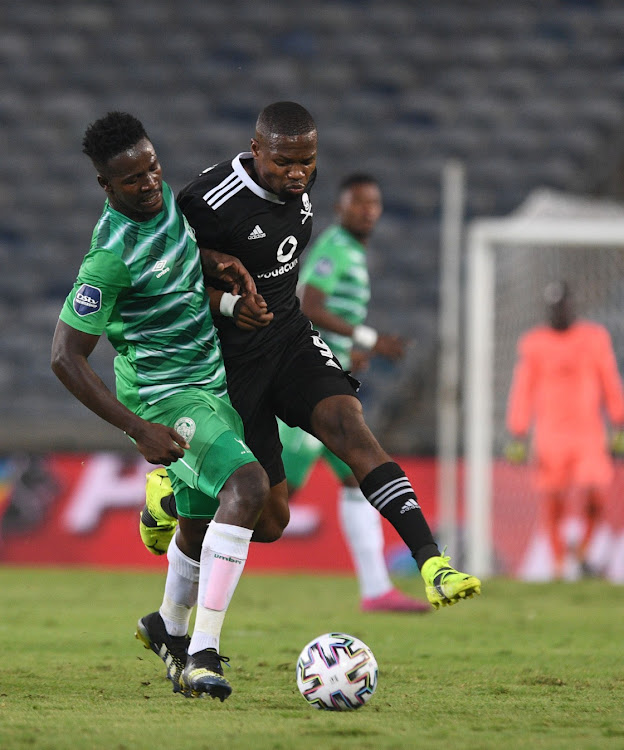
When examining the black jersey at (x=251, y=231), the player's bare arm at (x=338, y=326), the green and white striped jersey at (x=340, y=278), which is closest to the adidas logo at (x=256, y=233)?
the black jersey at (x=251, y=231)

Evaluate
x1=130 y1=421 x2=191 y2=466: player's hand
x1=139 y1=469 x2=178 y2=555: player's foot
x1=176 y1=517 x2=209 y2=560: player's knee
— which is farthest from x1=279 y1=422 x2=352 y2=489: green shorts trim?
x1=130 y1=421 x2=191 y2=466: player's hand

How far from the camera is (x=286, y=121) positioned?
4.23 m

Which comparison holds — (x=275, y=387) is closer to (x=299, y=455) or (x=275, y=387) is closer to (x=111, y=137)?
(x=111, y=137)

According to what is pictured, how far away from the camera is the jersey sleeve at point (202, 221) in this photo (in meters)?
4.42

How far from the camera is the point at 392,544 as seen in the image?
33.6ft

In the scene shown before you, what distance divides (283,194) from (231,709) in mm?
1671

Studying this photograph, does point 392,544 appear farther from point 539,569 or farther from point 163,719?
point 163,719

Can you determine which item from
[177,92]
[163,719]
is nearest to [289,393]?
[163,719]

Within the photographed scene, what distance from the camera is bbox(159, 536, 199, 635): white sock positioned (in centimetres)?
447

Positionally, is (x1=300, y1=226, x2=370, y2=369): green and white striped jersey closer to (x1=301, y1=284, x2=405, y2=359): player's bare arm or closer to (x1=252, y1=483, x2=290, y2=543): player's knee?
(x1=301, y1=284, x2=405, y2=359): player's bare arm

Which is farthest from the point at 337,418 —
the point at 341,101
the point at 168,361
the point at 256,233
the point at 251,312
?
the point at 341,101

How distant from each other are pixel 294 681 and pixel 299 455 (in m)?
2.65

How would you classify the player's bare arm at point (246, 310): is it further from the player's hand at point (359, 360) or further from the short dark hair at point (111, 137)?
the player's hand at point (359, 360)

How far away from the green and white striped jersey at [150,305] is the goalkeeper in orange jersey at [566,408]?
581cm
